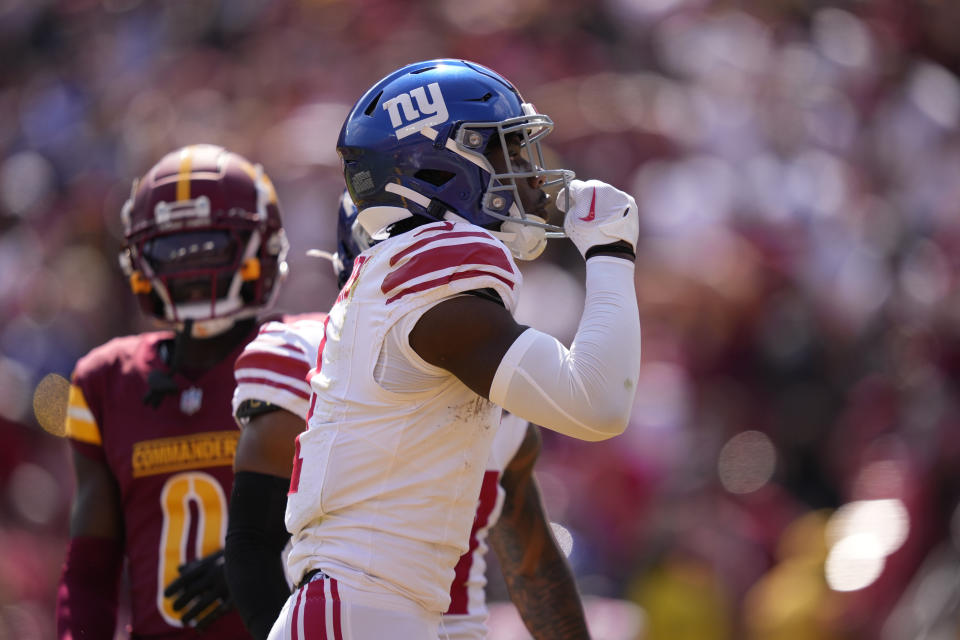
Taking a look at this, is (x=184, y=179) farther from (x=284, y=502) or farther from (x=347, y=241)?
(x=284, y=502)

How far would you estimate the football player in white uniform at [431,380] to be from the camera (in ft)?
7.20

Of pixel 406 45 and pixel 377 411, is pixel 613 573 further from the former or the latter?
pixel 406 45

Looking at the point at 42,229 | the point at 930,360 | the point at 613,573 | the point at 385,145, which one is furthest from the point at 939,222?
the point at 42,229

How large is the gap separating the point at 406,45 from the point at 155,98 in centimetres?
221

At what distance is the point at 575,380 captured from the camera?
2176 millimetres

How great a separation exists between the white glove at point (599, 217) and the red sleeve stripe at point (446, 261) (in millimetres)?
165

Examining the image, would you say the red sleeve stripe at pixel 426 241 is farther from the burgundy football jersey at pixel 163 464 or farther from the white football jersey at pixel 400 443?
the burgundy football jersey at pixel 163 464

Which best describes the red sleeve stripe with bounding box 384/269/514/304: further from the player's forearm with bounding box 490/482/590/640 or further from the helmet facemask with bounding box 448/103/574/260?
the player's forearm with bounding box 490/482/590/640

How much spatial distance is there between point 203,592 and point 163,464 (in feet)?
1.17

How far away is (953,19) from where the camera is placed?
9.26 metres

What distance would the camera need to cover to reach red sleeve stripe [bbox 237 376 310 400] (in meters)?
2.79

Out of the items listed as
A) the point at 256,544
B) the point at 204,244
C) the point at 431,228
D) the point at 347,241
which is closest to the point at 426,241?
the point at 431,228

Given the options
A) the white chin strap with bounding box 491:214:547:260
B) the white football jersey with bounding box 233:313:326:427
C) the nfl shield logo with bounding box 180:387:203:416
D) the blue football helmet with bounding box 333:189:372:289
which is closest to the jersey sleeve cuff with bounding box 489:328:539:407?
the white chin strap with bounding box 491:214:547:260

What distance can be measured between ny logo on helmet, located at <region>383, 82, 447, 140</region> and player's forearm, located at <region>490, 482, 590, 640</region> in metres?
1.15
